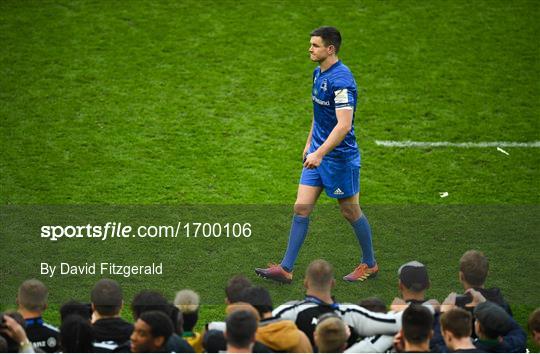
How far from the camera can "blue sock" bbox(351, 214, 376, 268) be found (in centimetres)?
863

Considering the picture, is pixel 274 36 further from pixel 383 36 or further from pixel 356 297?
pixel 356 297

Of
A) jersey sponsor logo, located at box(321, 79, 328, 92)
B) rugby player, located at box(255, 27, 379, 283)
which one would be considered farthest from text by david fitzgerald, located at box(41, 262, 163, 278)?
jersey sponsor logo, located at box(321, 79, 328, 92)

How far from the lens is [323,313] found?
20.5 ft

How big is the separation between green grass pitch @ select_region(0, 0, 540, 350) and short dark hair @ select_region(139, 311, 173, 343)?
237 centimetres

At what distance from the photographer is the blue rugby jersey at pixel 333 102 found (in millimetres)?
8297

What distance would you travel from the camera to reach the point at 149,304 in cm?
627

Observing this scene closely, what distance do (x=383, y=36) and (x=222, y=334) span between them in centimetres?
801

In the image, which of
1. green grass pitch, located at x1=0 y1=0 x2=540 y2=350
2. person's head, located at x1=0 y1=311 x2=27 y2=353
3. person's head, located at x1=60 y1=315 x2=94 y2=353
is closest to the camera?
person's head, located at x1=0 y1=311 x2=27 y2=353

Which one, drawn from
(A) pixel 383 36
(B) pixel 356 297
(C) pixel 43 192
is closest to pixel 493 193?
(B) pixel 356 297

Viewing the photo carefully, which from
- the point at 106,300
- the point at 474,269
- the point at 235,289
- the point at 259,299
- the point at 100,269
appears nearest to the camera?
the point at 259,299

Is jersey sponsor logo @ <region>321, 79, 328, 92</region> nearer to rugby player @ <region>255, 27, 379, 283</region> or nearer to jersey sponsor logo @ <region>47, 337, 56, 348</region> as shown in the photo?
rugby player @ <region>255, 27, 379, 283</region>

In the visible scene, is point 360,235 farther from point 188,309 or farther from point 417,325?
point 417,325

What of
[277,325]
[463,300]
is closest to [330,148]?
[463,300]

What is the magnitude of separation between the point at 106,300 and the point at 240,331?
3.66ft
